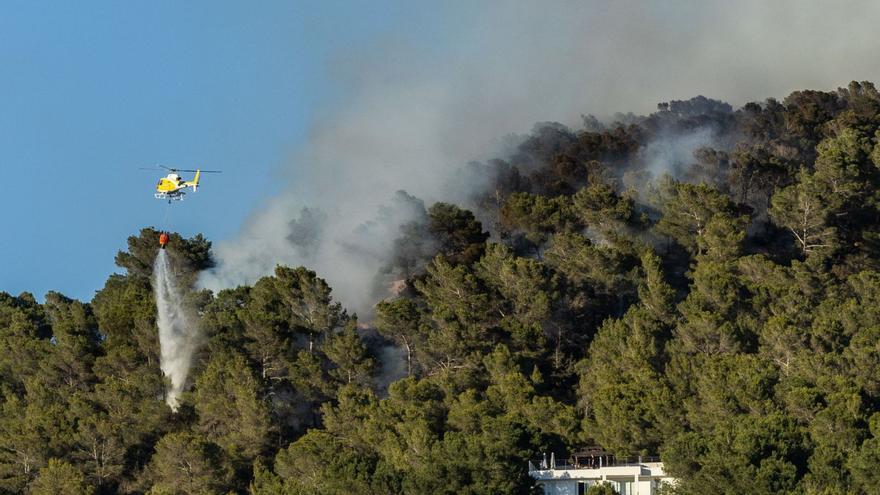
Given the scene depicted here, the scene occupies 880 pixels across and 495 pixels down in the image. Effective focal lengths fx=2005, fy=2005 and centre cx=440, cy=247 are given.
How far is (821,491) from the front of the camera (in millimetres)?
73812

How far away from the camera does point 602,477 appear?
82000mm

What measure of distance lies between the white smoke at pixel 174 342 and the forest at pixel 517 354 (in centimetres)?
67

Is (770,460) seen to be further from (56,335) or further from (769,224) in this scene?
(56,335)

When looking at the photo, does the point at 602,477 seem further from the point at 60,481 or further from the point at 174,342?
the point at 174,342

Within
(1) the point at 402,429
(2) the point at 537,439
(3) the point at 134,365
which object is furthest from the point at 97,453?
(2) the point at 537,439

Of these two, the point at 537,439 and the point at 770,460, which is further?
the point at 537,439

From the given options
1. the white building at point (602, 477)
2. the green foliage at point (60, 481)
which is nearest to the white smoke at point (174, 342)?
the green foliage at point (60, 481)

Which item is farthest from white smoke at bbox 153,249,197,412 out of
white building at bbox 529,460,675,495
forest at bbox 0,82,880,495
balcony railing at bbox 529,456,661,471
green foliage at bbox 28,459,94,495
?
white building at bbox 529,460,675,495

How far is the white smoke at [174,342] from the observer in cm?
10019

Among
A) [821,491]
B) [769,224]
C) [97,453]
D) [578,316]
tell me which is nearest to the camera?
[821,491]

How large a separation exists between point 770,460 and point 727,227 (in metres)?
27.1

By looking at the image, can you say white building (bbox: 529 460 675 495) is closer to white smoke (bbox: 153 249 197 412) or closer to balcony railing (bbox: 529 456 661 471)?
balcony railing (bbox: 529 456 661 471)

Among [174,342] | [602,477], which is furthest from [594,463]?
[174,342]

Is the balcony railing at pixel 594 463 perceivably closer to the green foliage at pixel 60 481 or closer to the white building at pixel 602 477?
the white building at pixel 602 477
